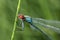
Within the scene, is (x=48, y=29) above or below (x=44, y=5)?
below

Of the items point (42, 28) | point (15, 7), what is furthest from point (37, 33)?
point (15, 7)

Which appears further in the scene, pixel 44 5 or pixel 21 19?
pixel 44 5

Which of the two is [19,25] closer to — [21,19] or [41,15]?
[21,19]

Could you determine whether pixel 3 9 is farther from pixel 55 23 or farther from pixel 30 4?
pixel 55 23

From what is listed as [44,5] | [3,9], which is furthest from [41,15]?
[3,9]

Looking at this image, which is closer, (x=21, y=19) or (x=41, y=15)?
(x=21, y=19)

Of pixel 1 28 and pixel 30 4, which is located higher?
pixel 30 4
